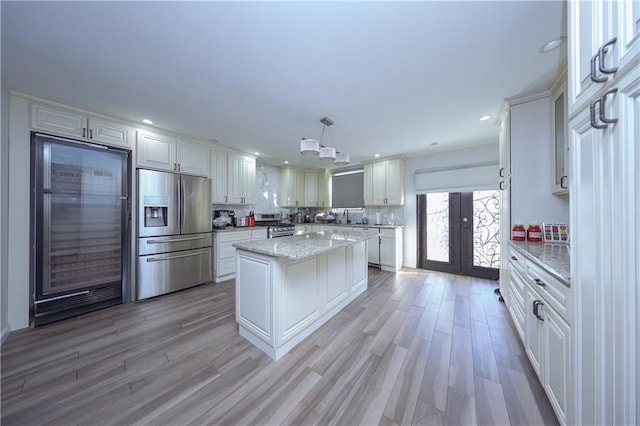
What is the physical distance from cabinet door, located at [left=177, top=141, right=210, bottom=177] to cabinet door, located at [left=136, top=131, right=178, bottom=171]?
85mm

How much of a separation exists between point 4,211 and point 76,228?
1.67 feet

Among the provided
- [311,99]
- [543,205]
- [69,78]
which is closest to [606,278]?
[543,205]

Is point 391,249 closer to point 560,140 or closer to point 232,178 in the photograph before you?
point 560,140

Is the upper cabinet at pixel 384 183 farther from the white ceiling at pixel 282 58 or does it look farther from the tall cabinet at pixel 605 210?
the tall cabinet at pixel 605 210

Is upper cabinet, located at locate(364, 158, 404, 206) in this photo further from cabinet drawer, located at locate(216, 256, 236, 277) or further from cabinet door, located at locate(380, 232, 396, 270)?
cabinet drawer, located at locate(216, 256, 236, 277)

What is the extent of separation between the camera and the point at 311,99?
90.3 inches

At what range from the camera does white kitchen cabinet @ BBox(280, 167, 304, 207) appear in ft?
17.8

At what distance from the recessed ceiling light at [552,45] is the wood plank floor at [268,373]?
246 cm

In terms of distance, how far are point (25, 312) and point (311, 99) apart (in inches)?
147

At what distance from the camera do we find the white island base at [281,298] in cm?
176

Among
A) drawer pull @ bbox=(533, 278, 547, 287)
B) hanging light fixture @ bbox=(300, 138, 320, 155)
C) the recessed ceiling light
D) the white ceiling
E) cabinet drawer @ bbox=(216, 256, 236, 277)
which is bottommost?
cabinet drawer @ bbox=(216, 256, 236, 277)

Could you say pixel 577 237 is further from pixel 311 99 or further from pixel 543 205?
pixel 311 99

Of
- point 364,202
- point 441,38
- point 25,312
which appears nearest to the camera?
point 441,38

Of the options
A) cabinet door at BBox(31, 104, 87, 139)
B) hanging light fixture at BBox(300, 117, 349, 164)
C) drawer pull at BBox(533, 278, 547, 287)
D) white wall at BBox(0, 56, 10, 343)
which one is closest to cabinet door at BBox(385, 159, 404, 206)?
hanging light fixture at BBox(300, 117, 349, 164)
